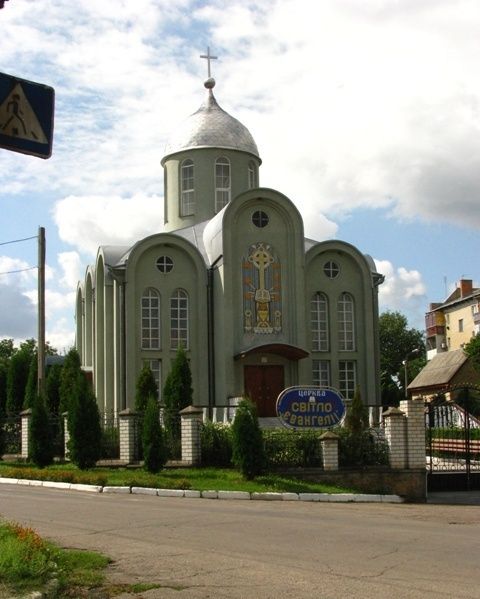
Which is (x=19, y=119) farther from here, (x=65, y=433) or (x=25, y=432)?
(x=25, y=432)

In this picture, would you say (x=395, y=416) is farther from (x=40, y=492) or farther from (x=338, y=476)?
(x=40, y=492)

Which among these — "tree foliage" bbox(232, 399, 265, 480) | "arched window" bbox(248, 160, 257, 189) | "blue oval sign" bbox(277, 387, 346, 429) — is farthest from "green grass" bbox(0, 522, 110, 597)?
"arched window" bbox(248, 160, 257, 189)

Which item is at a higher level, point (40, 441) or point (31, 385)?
point (31, 385)

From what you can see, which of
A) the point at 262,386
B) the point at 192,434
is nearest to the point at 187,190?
the point at 262,386

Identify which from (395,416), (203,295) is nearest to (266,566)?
(395,416)

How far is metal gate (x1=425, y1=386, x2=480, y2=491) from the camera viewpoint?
23.5m

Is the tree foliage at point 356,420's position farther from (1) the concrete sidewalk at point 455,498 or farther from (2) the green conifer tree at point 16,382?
(2) the green conifer tree at point 16,382

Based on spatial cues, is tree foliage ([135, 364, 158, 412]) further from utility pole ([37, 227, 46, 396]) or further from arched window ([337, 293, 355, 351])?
arched window ([337, 293, 355, 351])

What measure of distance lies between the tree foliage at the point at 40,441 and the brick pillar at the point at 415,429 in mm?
9767

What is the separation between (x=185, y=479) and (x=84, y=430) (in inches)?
159

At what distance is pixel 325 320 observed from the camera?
34.5 meters

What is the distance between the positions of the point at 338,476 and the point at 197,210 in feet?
61.1

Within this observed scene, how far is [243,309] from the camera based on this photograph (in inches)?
1297

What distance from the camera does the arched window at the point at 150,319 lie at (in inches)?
1284
